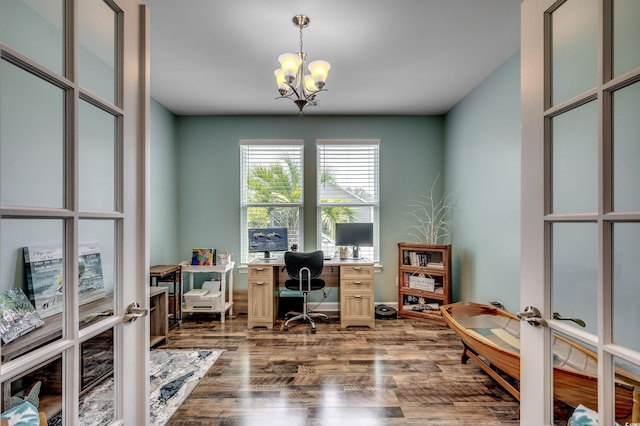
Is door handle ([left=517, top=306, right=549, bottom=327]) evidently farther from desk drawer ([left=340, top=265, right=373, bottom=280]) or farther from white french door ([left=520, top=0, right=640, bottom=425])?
desk drawer ([left=340, top=265, right=373, bottom=280])

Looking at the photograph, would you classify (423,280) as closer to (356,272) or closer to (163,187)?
(356,272)

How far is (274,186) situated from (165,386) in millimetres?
2634

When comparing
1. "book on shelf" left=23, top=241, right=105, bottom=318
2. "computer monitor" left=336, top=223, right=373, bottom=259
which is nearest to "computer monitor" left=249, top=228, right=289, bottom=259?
"computer monitor" left=336, top=223, right=373, bottom=259

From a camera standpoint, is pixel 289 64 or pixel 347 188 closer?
pixel 289 64

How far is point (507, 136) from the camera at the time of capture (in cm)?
284

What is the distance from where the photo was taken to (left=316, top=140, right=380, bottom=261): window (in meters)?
4.32

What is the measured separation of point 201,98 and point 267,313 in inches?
105

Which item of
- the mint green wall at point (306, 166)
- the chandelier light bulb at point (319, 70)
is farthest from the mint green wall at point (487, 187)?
the chandelier light bulb at point (319, 70)

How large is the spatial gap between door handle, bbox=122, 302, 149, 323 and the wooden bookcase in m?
3.39

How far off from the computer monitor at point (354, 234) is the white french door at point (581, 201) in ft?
9.51

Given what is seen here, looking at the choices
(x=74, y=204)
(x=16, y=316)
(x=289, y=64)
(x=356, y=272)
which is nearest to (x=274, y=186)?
(x=356, y=272)

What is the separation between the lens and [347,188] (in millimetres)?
4340

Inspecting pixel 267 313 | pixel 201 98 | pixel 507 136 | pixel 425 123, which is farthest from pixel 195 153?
pixel 507 136

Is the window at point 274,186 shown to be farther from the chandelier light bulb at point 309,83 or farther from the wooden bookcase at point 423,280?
the chandelier light bulb at point 309,83
